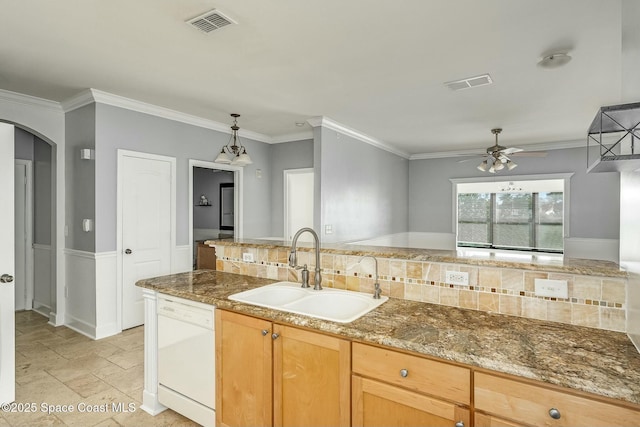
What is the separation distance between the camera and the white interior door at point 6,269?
2.46 m

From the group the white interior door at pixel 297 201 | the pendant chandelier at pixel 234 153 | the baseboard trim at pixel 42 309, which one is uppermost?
the pendant chandelier at pixel 234 153

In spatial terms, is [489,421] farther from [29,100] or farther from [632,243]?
[29,100]

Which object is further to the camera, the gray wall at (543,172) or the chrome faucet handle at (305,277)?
the gray wall at (543,172)

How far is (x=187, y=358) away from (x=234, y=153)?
3.24 m

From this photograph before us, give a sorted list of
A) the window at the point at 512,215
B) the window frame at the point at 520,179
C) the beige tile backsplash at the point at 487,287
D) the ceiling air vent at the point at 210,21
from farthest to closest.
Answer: the window at the point at 512,215 < the window frame at the point at 520,179 < the ceiling air vent at the point at 210,21 < the beige tile backsplash at the point at 487,287

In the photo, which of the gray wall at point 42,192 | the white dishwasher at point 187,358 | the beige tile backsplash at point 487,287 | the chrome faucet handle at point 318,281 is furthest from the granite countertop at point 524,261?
the gray wall at point 42,192

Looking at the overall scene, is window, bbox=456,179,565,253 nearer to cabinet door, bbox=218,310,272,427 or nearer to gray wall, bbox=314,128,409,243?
gray wall, bbox=314,128,409,243

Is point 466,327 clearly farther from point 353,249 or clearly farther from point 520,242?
point 520,242

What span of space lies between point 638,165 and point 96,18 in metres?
2.97

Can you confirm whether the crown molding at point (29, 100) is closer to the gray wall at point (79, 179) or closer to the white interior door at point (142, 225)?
the gray wall at point (79, 179)

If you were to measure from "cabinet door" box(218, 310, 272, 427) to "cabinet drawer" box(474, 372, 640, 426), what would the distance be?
40.0 inches

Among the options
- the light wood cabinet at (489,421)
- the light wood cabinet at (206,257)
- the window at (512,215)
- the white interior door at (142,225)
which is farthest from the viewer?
the window at (512,215)

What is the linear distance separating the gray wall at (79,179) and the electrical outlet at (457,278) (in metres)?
3.57

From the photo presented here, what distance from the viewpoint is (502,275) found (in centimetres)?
174
